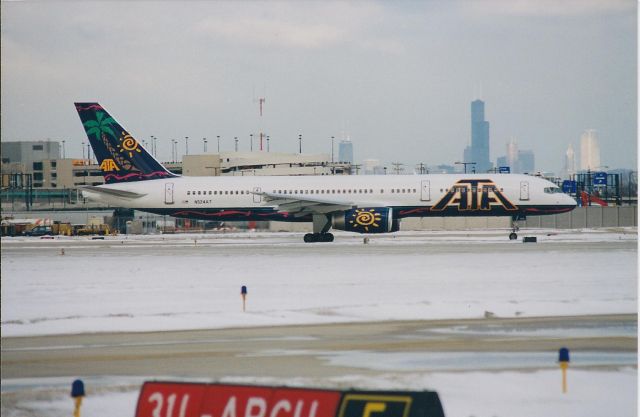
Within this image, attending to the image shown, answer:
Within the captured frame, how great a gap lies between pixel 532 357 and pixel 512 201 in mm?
34752

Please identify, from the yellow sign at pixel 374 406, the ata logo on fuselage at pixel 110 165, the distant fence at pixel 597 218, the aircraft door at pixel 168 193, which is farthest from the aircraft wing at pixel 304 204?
the yellow sign at pixel 374 406

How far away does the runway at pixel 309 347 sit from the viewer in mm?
15578

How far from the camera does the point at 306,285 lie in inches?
1126

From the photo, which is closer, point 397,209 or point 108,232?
point 397,209

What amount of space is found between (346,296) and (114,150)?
3361 cm

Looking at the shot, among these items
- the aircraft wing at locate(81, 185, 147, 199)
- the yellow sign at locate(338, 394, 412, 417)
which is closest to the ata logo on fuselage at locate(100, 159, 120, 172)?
the aircraft wing at locate(81, 185, 147, 199)

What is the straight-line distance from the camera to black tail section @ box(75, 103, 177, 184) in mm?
54375

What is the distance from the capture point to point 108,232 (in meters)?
79.7

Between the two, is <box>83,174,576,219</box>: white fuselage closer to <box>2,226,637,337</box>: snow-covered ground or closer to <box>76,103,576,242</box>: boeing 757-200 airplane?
<box>76,103,576,242</box>: boeing 757-200 airplane

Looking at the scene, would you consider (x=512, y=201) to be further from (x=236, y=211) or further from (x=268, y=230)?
(x=268, y=230)

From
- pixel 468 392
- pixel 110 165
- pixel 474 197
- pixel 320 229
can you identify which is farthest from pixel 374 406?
pixel 110 165

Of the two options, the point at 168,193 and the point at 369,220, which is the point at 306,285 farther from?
the point at 168,193

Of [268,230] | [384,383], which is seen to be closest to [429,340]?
[384,383]

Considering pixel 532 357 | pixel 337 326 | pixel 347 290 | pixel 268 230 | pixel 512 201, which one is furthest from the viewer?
pixel 268 230
